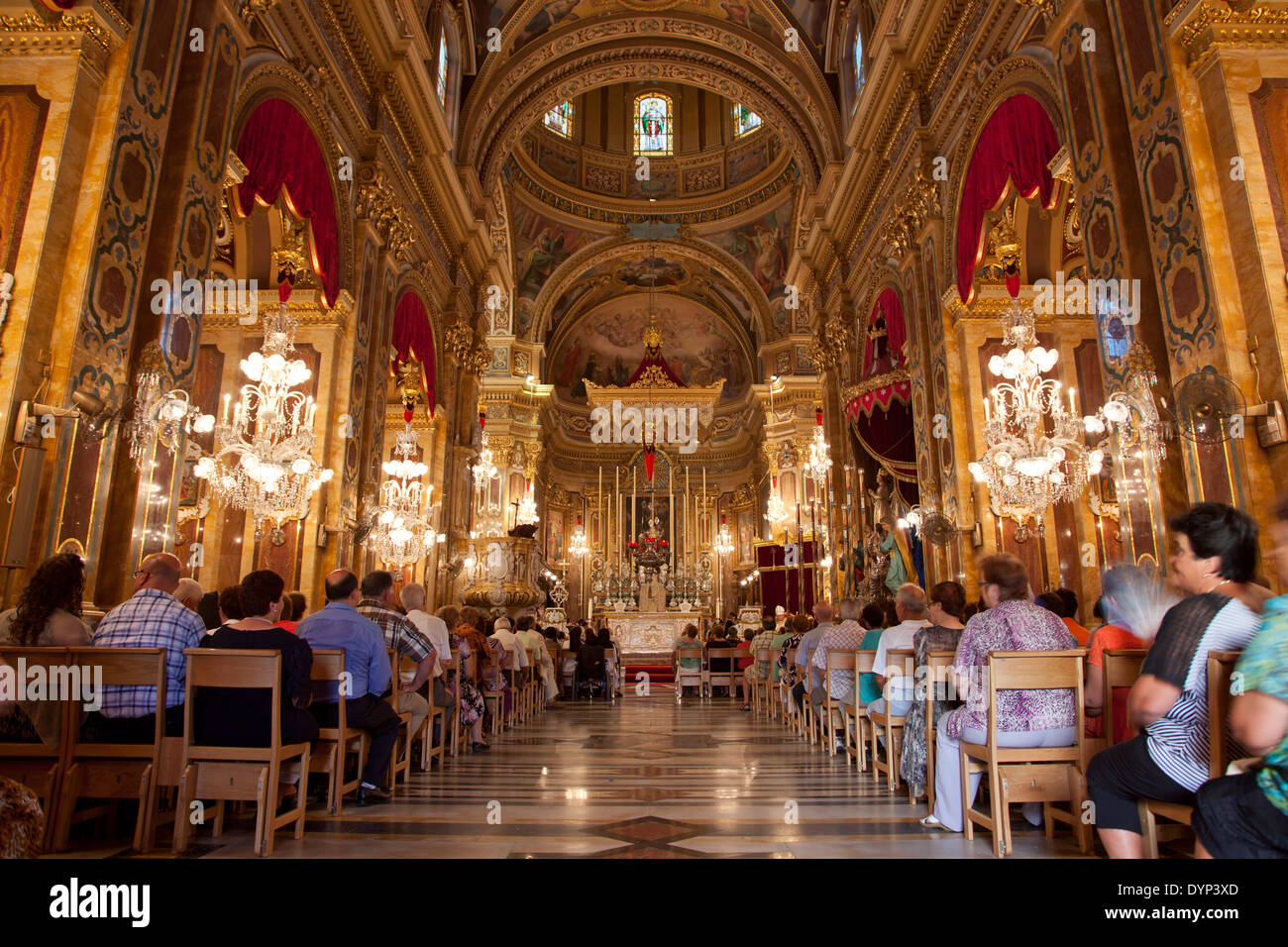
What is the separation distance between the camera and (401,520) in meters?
9.99

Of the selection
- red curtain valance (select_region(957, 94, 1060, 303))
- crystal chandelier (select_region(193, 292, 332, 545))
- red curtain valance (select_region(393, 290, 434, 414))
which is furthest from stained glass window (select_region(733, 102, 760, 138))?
crystal chandelier (select_region(193, 292, 332, 545))

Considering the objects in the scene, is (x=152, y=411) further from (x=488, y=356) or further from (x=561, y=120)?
(x=561, y=120)

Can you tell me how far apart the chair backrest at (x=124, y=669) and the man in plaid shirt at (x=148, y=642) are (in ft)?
A: 0.33

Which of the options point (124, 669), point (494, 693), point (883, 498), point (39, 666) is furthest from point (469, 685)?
point (883, 498)

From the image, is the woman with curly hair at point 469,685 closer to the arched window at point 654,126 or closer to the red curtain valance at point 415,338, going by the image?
the red curtain valance at point 415,338

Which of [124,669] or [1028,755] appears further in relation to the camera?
[1028,755]

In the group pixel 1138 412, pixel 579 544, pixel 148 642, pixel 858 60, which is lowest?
pixel 148 642

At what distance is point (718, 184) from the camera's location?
21578mm

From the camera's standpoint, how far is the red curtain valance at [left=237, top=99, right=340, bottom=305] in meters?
7.18

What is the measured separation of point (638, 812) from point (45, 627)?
275 cm

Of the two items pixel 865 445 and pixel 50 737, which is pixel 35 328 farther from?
pixel 865 445

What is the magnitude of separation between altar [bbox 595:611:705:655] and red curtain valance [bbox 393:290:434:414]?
871 cm

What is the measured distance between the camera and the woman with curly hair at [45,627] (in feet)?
9.82
